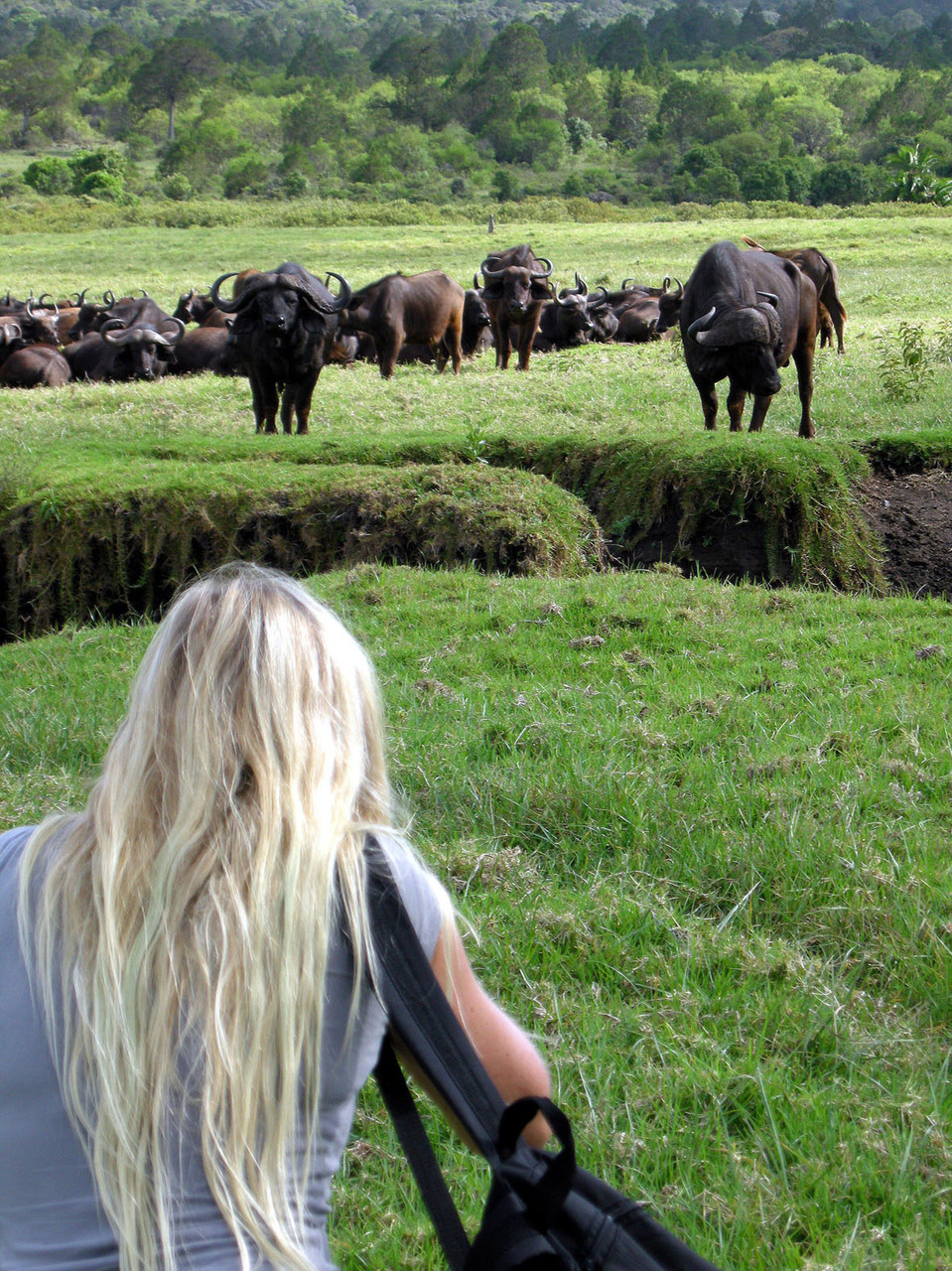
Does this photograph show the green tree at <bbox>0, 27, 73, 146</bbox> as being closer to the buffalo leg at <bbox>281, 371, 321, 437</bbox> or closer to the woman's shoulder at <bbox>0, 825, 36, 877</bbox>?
the buffalo leg at <bbox>281, 371, 321, 437</bbox>

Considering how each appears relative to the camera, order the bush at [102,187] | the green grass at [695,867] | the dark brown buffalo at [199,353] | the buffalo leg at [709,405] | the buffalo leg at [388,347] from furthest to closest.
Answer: the bush at [102,187] → the dark brown buffalo at [199,353] → the buffalo leg at [388,347] → the buffalo leg at [709,405] → the green grass at [695,867]

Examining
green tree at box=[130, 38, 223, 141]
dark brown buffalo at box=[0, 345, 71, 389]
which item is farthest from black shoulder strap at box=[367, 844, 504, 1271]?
green tree at box=[130, 38, 223, 141]

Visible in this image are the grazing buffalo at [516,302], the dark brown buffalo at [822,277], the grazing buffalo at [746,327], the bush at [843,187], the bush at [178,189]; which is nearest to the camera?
the grazing buffalo at [746,327]

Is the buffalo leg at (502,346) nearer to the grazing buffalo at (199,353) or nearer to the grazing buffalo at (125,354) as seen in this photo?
the grazing buffalo at (199,353)

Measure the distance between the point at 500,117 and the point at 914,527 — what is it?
11172 cm

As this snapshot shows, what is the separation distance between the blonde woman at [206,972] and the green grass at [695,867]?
881mm

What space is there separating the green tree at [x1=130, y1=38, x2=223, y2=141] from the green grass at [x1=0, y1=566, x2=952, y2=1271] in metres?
121

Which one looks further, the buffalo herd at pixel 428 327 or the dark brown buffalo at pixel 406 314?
the dark brown buffalo at pixel 406 314

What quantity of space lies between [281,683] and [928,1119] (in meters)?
1.77

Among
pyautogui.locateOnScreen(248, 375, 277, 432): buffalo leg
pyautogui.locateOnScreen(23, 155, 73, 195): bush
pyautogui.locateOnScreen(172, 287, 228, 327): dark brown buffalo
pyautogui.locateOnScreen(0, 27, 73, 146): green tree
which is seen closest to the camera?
pyautogui.locateOnScreen(248, 375, 277, 432): buffalo leg

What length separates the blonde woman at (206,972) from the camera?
1706 millimetres

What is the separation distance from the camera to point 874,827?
153 inches

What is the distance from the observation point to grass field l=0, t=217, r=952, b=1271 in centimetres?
265

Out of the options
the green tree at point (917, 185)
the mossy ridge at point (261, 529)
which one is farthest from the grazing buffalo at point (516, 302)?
the green tree at point (917, 185)
